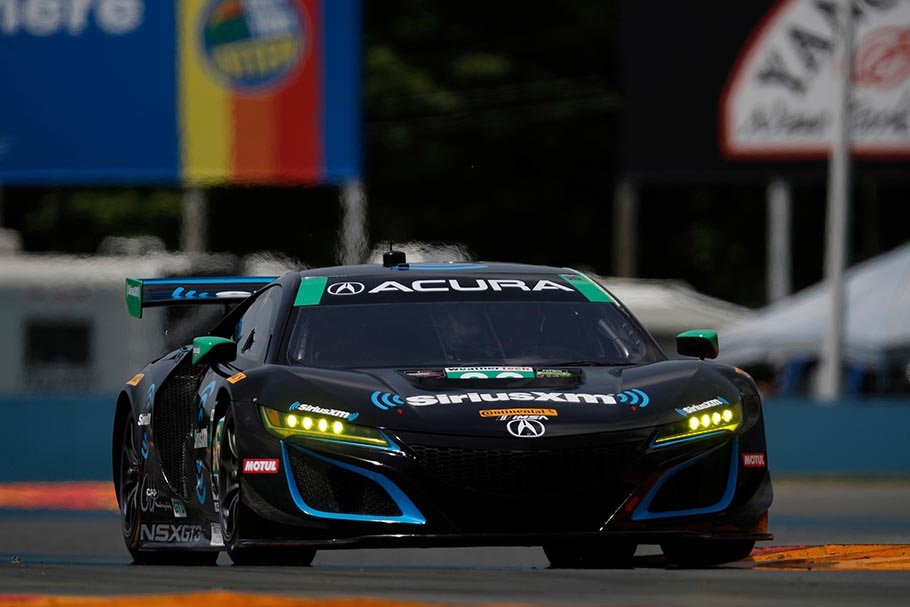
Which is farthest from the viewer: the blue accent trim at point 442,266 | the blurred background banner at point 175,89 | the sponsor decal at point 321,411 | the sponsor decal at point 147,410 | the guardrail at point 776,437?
the blurred background banner at point 175,89

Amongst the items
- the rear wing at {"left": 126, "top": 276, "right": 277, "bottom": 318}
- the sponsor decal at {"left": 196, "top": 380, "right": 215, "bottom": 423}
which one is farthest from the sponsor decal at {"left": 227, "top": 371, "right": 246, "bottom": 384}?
the rear wing at {"left": 126, "top": 276, "right": 277, "bottom": 318}

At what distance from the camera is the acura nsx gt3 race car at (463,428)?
859 centimetres

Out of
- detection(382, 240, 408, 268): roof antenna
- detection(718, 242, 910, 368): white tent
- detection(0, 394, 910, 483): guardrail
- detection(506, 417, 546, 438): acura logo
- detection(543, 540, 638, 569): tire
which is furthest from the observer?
detection(718, 242, 910, 368): white tent

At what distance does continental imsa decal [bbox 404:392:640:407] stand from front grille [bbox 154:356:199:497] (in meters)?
1.70

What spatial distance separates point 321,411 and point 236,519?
548mm

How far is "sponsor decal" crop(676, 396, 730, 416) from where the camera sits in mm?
8872

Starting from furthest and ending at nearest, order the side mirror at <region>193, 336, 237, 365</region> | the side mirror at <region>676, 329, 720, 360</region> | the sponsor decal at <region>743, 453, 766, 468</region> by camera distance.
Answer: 1. the side mirror at <region>676, 329, 720, 360</region>
2. the side mirror at <region>193, 336, 237, 365</region>
3. the sponsor decal at <region>743, 453, 766, 468</region>

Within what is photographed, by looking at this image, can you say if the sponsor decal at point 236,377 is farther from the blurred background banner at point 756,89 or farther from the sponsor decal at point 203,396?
the blurred background banner at point 756,89

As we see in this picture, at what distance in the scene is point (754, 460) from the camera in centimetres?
904

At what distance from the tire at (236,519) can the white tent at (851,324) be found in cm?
2336

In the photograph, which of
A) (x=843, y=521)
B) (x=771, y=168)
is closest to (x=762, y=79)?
(x=771, y=168)

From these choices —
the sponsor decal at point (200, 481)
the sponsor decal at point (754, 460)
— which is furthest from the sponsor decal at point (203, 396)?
the sponsor decal at point (754, 460)

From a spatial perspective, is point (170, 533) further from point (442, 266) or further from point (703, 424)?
point (703, 424)

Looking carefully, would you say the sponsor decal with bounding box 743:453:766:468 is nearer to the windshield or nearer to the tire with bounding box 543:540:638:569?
the windshield
